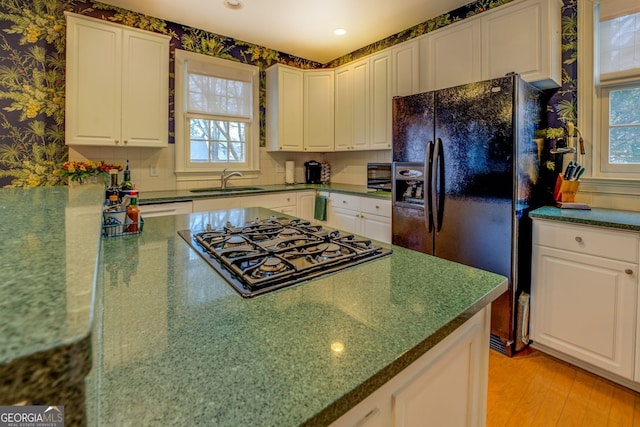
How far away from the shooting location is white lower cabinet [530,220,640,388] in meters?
1.79

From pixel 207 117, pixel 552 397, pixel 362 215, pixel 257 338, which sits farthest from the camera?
pixel 207 117

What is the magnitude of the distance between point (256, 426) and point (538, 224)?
224 cm

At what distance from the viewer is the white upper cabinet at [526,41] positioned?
230cm

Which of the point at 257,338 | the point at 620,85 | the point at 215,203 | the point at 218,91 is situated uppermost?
the point at 218,91

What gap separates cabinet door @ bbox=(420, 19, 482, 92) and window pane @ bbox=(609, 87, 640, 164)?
921mm

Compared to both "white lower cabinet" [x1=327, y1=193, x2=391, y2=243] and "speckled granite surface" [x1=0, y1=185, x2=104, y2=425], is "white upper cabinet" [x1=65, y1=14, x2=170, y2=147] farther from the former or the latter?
"speckled granite surface" [x1=0, y1=185, x2=104, y2=425]

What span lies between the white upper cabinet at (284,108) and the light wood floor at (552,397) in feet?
9.69

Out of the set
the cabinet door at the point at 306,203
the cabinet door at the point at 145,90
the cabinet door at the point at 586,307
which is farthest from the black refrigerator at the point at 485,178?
the cabinet door at the point at 145,90

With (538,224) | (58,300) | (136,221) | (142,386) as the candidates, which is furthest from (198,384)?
(538,224)

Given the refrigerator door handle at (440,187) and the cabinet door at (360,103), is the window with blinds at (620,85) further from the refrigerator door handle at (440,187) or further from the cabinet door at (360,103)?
the cabinet door at (360,103)

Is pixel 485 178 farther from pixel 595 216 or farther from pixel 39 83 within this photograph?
pixel 39 83

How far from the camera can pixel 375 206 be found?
3172 millimetres

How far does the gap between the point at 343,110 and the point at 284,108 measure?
0.69 meters

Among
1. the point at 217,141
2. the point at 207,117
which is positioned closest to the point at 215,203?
the point at 217,141
